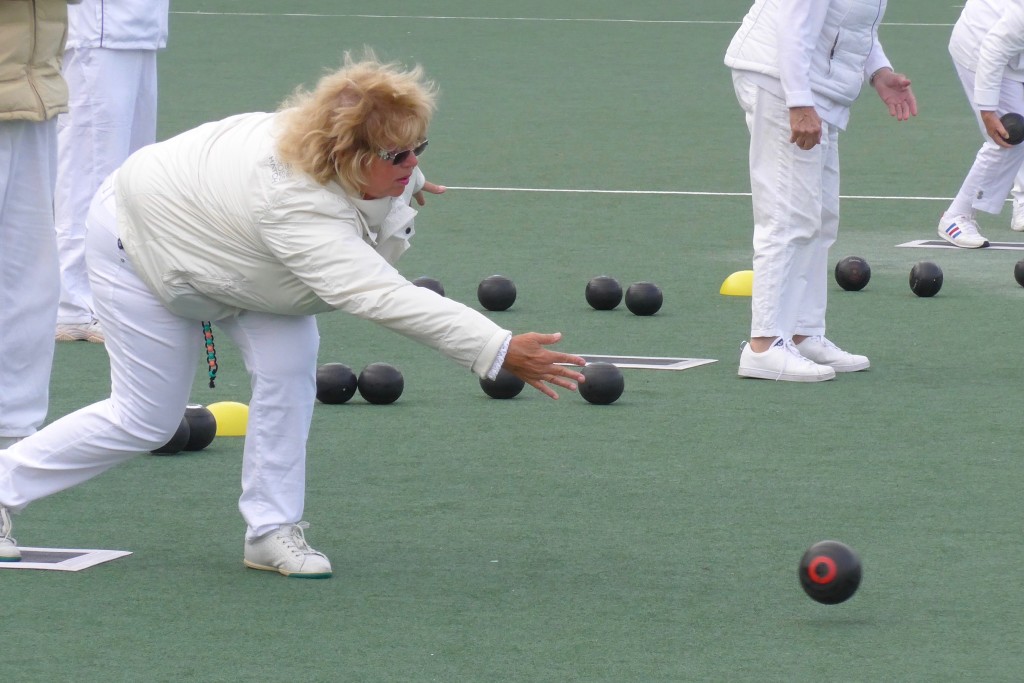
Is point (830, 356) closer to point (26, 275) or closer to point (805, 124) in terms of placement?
point (805, 124)

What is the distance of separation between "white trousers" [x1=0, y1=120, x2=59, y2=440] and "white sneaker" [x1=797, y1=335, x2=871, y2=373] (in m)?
3.56

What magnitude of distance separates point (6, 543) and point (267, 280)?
115 cm

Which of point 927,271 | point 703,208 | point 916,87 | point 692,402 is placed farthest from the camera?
point 916,87

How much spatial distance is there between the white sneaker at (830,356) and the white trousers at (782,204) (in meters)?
0.20

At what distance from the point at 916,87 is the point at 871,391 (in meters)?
13.5

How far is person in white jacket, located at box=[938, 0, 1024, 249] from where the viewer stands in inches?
463

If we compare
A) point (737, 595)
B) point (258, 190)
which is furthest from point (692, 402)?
point (258, 190)

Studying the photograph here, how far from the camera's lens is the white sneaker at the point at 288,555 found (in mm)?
5578

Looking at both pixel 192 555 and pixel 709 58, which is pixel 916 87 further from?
pixel 192 555

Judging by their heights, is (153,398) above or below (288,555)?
above

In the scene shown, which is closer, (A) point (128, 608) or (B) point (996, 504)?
(A) point (128, 608)

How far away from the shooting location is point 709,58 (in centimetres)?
2375

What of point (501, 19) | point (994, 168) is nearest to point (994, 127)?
point (994, 168)

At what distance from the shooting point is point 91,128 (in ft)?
29.2
